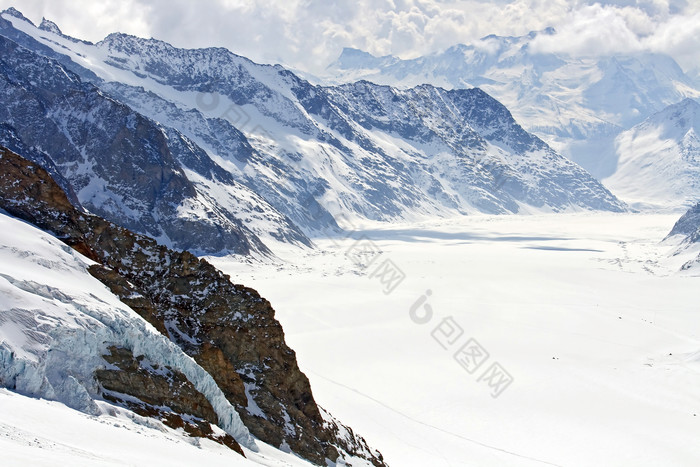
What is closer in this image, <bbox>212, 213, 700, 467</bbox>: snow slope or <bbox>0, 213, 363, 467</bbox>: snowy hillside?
<bbox>0, 213, 363, 467</bbox>: snowy hillside

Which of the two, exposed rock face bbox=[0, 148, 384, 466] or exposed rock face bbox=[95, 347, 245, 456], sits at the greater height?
exposed rock face bbox=[0, 148, 384, 466]

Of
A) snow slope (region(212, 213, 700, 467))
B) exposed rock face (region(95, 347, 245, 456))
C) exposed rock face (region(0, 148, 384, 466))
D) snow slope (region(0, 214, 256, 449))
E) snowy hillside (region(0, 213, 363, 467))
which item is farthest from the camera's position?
snow slope (region(212, 213, 700, 467))

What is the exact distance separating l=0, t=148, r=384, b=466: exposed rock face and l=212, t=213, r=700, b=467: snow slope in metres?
18.5

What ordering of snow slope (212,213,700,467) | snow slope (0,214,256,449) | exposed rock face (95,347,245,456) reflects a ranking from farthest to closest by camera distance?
snow slope (212,213,700,467) < exposed rock face (95,347,245,456) < snow slope (0,214,256,449)

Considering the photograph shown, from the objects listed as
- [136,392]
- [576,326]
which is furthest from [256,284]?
[136,392]

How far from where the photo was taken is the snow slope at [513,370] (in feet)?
219

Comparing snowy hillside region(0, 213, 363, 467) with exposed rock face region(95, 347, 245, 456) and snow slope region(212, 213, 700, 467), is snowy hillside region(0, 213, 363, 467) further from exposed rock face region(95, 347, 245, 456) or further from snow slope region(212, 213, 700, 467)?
snow slope region(212, 213, 700, 467)

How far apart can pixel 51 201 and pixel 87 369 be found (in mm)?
16074

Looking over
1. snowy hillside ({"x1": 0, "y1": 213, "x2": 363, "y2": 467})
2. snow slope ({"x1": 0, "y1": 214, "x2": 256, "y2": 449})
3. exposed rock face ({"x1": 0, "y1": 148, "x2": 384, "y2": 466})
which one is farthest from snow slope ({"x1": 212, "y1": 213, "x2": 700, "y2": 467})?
snowy hillside ({"x1": 0, "y1": 213, "x2": 363, "y2": 467})

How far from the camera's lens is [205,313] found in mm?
43812

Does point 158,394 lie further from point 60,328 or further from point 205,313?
point 205,313

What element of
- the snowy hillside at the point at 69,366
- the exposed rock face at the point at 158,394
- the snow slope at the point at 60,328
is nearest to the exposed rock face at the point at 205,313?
the snow slope at the point at 60,328

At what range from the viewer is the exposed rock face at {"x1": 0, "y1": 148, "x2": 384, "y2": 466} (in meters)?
40.1

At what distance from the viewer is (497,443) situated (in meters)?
67.4
